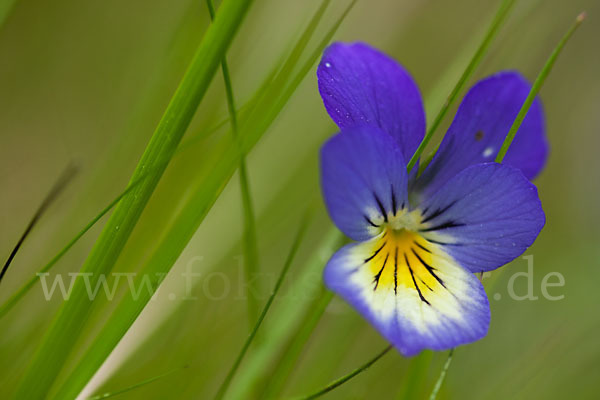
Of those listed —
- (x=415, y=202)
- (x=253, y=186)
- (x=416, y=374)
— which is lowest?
(x=416, y=374)

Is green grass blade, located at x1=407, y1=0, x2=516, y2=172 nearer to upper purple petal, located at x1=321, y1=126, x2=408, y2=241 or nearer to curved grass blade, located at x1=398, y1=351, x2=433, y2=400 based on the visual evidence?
upper purple petal, located at x1=321, y1=126, x2=408, y2=241

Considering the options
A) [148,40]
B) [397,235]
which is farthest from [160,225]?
[148,40]

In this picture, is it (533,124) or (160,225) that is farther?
(160,225)

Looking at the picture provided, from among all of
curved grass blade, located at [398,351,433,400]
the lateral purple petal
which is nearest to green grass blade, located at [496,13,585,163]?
the lateral purple petal

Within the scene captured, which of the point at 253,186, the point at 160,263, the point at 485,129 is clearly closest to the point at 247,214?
the point at 160,263

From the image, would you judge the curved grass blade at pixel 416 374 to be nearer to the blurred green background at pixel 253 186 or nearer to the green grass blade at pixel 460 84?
the blurred green background at pixel 253 186

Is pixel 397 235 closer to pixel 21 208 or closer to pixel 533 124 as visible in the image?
pixel 533 124

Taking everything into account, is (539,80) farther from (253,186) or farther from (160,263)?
(253,186)
